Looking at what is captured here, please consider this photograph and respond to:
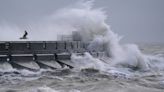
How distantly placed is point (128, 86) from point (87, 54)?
1288 cm

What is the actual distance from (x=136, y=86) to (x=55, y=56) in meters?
11.2

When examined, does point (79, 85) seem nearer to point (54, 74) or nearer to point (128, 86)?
point (128, 86)

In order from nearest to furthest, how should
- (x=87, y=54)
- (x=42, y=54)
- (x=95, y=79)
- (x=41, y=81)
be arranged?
(x=41, y=81)
(x=95, y=79)
(x=42, y=54)
(x=87, y=54)

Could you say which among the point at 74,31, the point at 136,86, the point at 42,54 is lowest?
the point at 136,86

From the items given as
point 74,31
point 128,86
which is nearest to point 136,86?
point 128,86

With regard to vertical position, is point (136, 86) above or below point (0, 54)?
below

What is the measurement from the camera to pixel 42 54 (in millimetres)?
24188

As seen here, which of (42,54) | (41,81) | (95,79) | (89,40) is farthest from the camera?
(89,40)

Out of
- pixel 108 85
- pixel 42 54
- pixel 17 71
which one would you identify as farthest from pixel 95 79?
pixel 42 54

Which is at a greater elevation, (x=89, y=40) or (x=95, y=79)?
(x=89, y=40)

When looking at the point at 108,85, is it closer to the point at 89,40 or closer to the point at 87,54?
the point at 87,54

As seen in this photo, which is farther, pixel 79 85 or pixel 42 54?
pixel 42 54

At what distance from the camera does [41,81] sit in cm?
1639

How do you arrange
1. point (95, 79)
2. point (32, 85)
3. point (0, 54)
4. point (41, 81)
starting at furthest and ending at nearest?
point (0, 54), point (95, 79), point (41, 81), point (32, 85)
